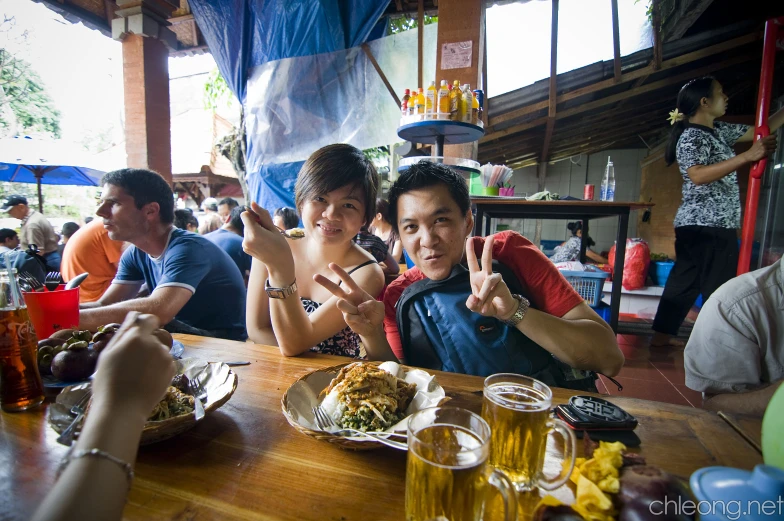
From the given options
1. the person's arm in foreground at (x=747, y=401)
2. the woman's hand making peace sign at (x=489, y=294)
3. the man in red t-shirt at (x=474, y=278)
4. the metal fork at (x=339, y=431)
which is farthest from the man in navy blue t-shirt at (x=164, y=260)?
the person's arm in foreground at (x=747, y=401)

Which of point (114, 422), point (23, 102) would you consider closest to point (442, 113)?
point (114, 422)

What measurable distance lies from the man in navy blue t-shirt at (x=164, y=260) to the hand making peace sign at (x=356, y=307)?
1038 mm

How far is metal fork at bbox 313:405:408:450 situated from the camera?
0.76 metres

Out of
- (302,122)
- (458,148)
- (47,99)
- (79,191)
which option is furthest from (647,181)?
(79,191)

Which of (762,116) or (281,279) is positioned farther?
(762,116)

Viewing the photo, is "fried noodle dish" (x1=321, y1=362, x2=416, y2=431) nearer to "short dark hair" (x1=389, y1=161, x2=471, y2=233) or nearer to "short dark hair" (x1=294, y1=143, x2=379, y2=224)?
"short dark hair" (x1=389, y1=161, x2=471, y2=233)

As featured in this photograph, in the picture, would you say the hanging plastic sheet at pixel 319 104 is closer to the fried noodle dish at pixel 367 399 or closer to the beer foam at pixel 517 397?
the fried noodle dish at pixel 367 399

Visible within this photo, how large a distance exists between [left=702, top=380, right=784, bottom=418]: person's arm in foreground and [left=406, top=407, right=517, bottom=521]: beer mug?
1062mm

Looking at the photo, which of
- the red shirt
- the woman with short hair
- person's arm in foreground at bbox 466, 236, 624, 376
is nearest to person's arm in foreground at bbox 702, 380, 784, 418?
person's arm in foreground at bbox 466, 236, 624, 376

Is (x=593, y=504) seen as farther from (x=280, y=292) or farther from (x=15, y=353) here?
(x=15, y=353)

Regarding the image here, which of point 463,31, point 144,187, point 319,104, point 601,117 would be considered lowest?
point 144,187

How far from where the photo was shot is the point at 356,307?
4.77 feet

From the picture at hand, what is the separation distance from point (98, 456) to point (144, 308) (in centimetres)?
159

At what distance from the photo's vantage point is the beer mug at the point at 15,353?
1.00 meters
